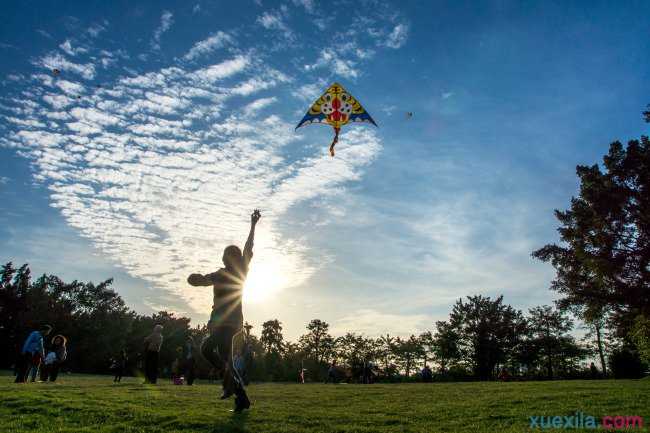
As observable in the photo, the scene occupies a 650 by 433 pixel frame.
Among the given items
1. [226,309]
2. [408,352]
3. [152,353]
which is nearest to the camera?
[226,309]

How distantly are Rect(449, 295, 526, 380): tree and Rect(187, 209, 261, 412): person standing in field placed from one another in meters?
76.0

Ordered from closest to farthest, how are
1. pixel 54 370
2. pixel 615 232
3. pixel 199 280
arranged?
pixel 199 280
pixel 54 370
pixel 615 232

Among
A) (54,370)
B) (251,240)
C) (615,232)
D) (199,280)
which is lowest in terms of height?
(54,370)

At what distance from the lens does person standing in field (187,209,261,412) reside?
6.75 m

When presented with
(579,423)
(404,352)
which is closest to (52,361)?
(579,423)

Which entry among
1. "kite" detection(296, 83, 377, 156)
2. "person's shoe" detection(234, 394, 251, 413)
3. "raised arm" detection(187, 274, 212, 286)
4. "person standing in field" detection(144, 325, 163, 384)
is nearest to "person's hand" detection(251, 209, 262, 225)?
"raised arm" detection(187, 274, 212, 286)

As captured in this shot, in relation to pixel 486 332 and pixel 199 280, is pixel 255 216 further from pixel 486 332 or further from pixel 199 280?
pixel 486 332

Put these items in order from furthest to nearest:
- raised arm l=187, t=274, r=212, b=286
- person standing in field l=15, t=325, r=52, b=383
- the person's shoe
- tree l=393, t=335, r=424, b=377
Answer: tree l=393, t=335, r=424, b=377, person standing in field l=15, t=325, r=52, b=383, the person's shoe, raised arm l=187, t=274, r=212, b=286

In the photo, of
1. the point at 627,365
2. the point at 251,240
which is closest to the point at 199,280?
the point at 251,240

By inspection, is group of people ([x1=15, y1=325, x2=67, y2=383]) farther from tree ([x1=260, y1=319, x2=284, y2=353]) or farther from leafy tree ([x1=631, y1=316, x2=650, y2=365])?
tree ([x1=260, y1=319, x2=284, y2=353])

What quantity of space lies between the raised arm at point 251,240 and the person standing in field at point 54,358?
1754cm

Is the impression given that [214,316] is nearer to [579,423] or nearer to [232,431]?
[232,431]

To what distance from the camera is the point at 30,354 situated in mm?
16672

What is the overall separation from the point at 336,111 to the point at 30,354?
16.2 meters
